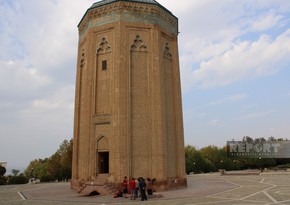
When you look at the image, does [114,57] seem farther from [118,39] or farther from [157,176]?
[157,176]

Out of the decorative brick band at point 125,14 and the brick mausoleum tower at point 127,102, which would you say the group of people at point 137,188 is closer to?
the brick mausoleum tower at point 127,102

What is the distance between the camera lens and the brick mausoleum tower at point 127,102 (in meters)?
18.5

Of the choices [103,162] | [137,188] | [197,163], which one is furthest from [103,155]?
[197,163]

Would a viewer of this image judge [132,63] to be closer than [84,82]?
Yes

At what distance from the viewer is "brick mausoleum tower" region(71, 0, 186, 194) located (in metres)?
18.5

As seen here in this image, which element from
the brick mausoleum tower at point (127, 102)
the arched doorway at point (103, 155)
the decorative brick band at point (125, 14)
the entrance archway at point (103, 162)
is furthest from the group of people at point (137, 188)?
the decorative brick band at point (125, 14)

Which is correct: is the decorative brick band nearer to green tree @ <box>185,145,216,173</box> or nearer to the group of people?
the group of people

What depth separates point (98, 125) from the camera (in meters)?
19.6

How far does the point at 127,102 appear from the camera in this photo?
1891cm

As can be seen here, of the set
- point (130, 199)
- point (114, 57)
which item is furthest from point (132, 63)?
point (130, 199)

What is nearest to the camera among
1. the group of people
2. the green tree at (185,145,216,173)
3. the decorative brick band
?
the group of people

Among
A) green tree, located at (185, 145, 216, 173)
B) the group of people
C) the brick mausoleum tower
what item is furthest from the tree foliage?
the group of people

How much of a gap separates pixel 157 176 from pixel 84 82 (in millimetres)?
8668

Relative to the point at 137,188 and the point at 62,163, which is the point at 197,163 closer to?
the point at 62,163
